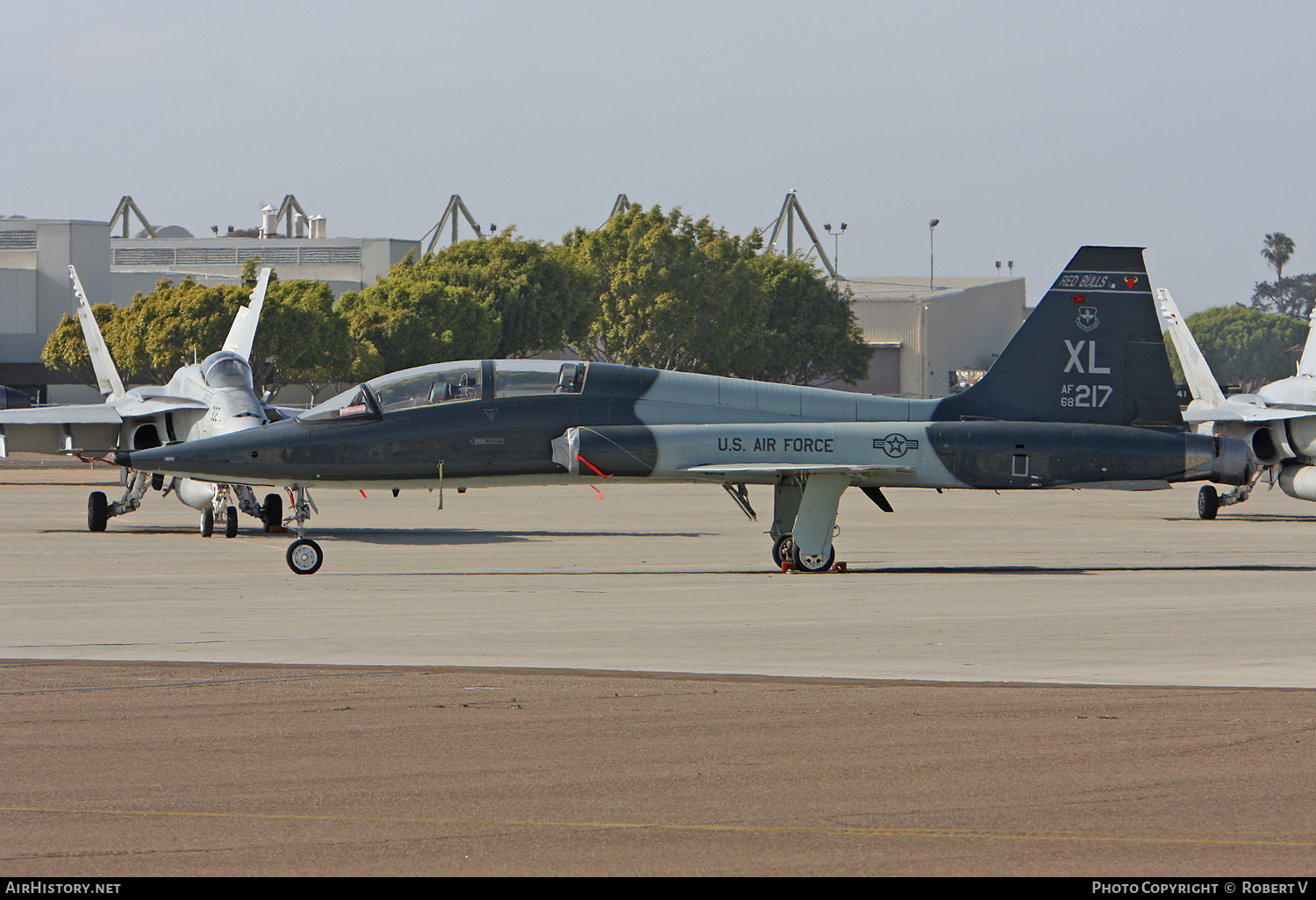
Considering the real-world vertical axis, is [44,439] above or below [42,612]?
above

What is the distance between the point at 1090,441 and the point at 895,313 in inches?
4241

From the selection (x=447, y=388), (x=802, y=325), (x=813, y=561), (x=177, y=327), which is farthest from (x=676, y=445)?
(x=802, y=325)

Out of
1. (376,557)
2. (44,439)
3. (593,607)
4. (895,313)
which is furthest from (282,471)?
(895,313)

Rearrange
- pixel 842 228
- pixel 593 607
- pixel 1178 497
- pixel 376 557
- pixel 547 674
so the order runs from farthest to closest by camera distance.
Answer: pixel 842 228
pixel 1178 497
pixel 376 557
pixel 593 607
pixel 547 674

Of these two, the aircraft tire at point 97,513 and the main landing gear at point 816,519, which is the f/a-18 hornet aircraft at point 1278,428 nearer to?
the main landing gear at point 816,519

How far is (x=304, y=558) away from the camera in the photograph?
1712 centimetres

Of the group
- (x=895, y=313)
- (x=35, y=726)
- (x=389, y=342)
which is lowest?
(x=35, y=726)

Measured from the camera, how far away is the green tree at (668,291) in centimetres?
8569

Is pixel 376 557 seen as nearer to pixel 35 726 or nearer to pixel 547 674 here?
pixel 547 674

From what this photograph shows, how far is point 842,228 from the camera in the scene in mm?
141125

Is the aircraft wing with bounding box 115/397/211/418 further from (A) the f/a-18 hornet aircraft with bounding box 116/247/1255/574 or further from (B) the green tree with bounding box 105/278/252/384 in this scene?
(B) the green tree with bounding box 105/278/252/384

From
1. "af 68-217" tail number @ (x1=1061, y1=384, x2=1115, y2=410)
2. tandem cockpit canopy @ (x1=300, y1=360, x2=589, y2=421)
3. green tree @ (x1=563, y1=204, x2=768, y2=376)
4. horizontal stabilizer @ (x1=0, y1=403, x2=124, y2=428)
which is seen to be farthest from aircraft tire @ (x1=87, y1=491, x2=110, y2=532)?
green tree @ (x1=563, y1=204, x2=768, y2=376)

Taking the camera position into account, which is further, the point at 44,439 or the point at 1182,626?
the point at 44,439

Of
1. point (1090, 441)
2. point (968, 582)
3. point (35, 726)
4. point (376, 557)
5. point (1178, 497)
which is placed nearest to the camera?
point (35, 726)
